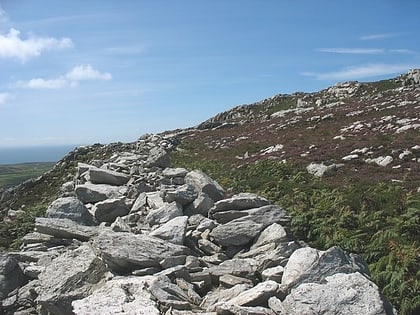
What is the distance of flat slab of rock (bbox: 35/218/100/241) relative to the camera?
12.5 m

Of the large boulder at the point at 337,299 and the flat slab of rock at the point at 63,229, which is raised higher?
the flat slab of rock at the point at 63,229

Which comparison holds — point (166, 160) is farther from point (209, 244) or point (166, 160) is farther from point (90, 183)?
point (209, 244)

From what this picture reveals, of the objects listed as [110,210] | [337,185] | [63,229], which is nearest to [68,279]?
[63,229]

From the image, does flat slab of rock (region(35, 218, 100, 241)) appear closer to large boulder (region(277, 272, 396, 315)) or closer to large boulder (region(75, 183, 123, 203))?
large boulder (region(75, 183, 123, 203))

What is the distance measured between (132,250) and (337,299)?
16.3ft

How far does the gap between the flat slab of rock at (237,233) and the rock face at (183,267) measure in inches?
1.1

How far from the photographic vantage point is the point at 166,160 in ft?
79.9

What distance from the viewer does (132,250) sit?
990 centimetres

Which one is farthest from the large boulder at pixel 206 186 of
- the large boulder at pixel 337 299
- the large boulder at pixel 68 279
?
the large boulder at pixel 337 299

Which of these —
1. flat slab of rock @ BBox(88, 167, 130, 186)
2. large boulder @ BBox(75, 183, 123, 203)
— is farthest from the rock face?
flat slab of rock @ BBox(88, 167, 130, 186)

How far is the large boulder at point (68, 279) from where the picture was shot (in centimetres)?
866

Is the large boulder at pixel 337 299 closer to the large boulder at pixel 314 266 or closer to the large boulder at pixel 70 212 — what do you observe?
the large boulder at pixel 314 266

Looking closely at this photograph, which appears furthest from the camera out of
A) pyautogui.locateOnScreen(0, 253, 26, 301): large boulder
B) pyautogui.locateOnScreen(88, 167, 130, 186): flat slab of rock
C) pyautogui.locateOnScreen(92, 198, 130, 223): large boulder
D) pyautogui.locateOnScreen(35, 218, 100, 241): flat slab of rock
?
pyautogui.locateOnScreen(88, 167, 130, 186): flat slab of rock

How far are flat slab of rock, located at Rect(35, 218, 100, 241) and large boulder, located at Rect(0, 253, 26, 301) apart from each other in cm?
218
